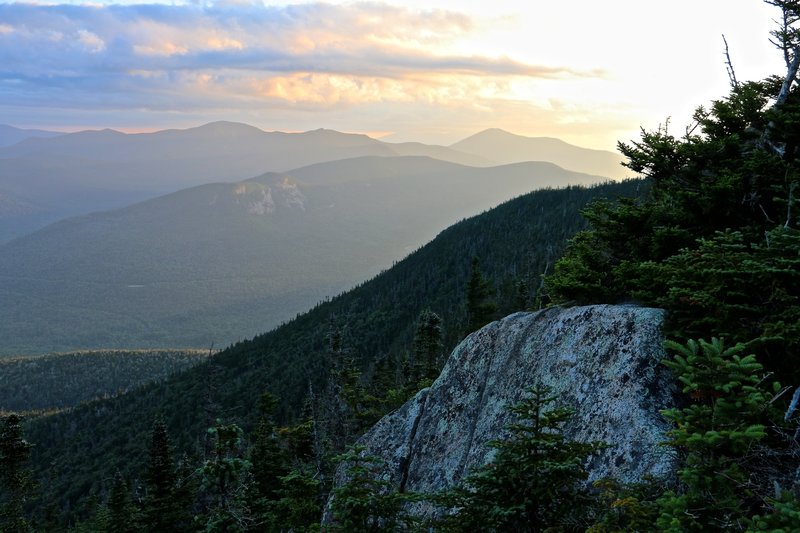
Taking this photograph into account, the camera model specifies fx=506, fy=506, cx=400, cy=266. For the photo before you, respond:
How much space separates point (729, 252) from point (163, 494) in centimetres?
3451

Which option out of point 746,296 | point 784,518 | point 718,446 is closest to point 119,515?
point 718,446

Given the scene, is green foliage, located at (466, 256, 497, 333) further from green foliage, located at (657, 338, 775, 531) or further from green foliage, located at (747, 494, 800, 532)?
green foliage, located at (747, 494, 800, 532)

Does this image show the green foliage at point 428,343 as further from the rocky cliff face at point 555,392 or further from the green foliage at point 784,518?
the green foliage at point 784,518

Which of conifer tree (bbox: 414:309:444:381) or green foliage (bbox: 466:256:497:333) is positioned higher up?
green foliage (bbox: 466:256:497:333)

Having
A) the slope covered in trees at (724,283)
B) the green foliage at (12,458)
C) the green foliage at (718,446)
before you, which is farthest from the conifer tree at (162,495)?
the green foliage at (718,446)

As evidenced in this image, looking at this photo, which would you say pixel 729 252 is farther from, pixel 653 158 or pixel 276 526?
pixel 276 526

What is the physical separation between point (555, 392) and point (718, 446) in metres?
5.49

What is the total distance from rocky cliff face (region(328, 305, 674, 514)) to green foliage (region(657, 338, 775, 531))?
1.97m

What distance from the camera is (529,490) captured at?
8.41 meters

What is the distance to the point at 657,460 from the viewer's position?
924 cm

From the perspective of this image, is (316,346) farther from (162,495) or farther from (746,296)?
(746,296)

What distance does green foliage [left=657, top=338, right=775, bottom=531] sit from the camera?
655 centimetres

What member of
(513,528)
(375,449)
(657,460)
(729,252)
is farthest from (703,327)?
(375,449)

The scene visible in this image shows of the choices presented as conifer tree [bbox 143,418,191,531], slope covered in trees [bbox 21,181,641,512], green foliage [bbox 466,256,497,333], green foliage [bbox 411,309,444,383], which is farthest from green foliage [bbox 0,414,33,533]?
slope covered in trees [bbox 21,181,641,512]
